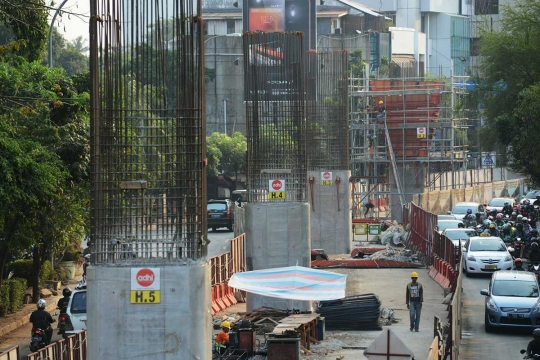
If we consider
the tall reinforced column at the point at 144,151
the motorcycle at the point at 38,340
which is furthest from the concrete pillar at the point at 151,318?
the motorcycle at the point at 38,340

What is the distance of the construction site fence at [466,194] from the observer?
59.1 meters

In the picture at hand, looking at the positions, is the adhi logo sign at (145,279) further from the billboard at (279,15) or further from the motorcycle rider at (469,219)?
the billboard at (279,15)

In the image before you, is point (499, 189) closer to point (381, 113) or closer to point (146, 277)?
point (381, 113)

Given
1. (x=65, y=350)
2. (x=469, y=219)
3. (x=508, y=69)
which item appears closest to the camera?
(x=65, y=350)

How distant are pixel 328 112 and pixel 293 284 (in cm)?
2537

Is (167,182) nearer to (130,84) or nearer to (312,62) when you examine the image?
(130,84)

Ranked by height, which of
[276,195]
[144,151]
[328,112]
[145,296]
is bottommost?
[145,296]

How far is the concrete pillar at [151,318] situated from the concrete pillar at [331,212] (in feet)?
104

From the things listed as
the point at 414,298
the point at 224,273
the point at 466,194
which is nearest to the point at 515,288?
the point at 414,298

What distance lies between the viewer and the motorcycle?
838 inches

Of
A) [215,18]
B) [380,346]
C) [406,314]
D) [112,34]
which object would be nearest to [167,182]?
[112,34]

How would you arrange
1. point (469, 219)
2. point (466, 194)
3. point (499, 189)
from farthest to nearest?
point (499, 189) → point (466, 194) → point (469, 219)

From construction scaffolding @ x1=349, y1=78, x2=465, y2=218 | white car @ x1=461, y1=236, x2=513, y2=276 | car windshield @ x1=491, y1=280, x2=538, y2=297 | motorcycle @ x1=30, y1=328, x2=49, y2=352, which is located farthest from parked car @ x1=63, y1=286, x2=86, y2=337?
construction scaffolding @ x1=349, y1=78, x2=465, y2=218

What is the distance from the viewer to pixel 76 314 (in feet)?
76.9
